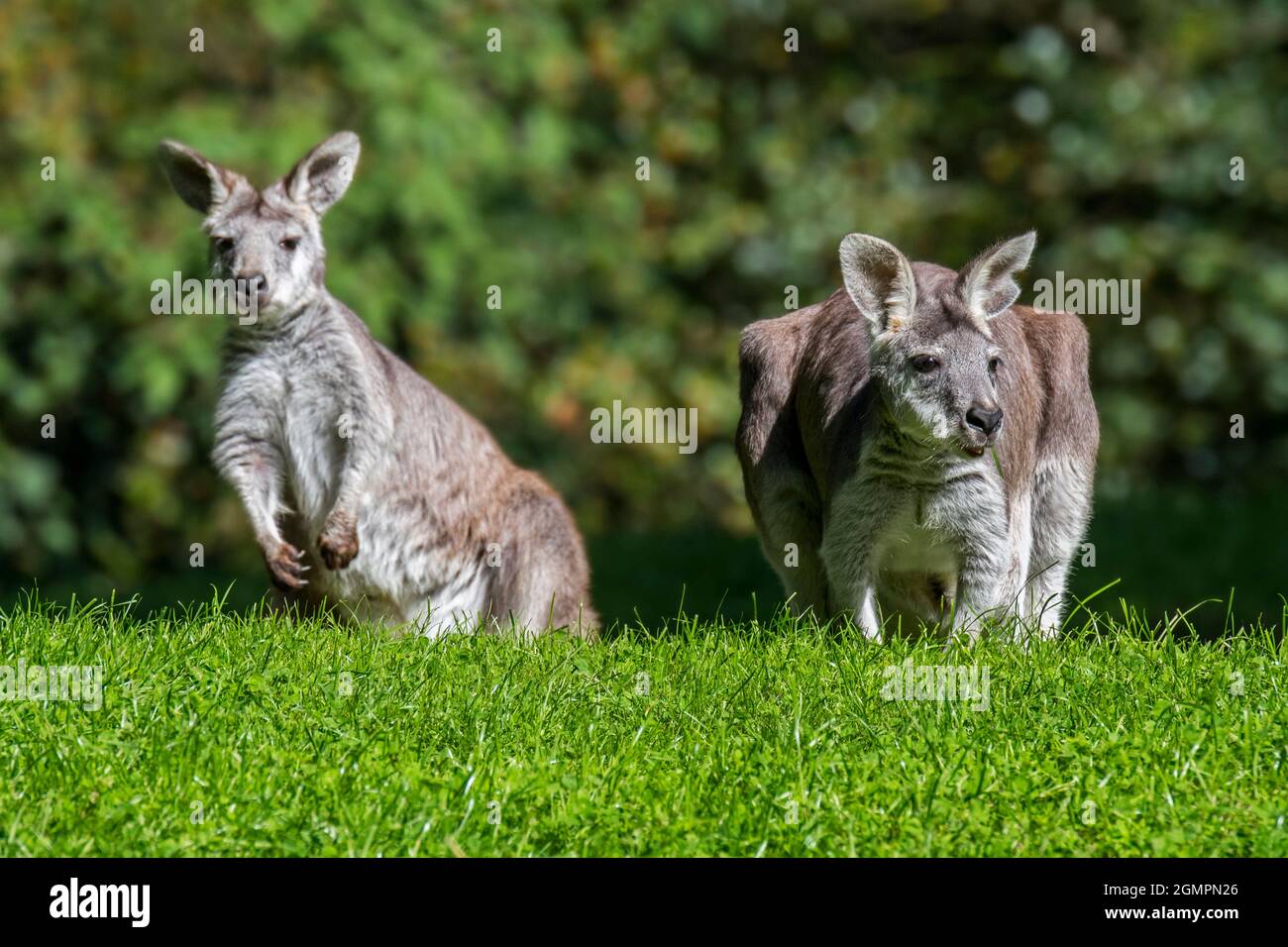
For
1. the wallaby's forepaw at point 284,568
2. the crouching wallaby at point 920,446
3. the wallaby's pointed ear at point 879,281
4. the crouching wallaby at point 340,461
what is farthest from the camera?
the crouching wallaby at point 340,461

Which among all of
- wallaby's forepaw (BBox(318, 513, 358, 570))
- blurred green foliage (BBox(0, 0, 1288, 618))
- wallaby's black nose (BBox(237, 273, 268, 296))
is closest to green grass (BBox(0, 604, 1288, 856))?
wallaby's forepaw (BBox(318, 513, 358, 570))

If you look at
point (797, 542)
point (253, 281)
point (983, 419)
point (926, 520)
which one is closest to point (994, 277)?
point (983, 419)

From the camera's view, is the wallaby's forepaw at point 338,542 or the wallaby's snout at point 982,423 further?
the wallaby's forepaw at point 338,542

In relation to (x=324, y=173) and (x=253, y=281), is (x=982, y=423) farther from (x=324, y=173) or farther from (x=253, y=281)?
(x=324, y=173)

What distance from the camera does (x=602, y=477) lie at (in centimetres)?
1327

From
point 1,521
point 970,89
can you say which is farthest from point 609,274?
point 1,521

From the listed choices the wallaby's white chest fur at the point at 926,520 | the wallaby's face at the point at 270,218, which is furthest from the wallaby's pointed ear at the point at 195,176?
the wallaby's white chest fur at the point at 926,520

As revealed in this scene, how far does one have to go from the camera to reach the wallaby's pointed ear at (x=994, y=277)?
17.5ft

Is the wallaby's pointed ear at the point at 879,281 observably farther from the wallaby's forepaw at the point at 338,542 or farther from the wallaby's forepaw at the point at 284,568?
the wallaby's forepaw at the point at 284,568

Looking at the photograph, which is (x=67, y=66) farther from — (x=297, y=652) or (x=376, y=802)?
(x=376, y=802)

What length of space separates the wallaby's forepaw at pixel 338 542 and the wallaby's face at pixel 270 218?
2.54 ft

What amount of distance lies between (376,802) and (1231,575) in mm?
6760

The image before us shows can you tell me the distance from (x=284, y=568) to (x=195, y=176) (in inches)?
60.0

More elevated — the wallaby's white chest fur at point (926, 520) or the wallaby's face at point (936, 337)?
the wallaby's face at point (936, 337)
